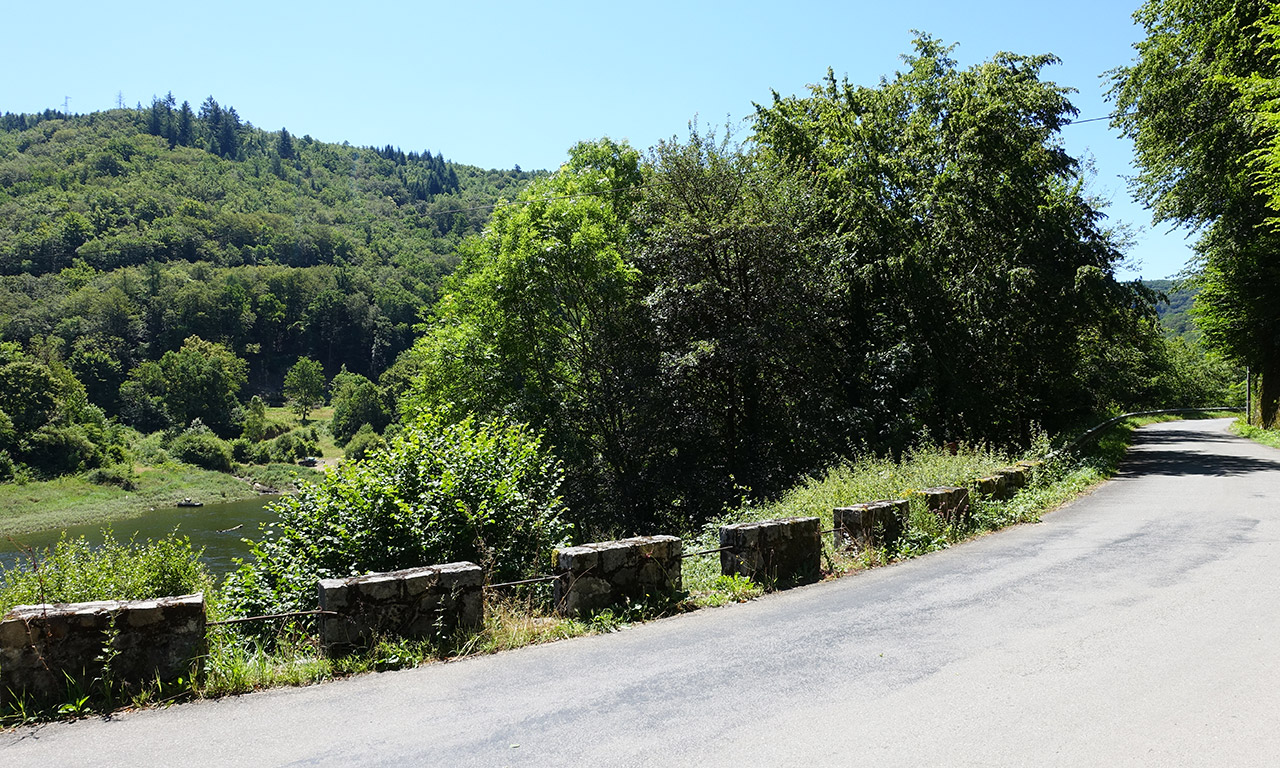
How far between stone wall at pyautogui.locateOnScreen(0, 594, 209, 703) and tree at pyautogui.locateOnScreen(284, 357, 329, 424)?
4871 inches

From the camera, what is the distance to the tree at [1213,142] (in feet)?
62.5

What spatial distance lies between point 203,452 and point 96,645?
100490 mm

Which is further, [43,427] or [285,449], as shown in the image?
[285,449]

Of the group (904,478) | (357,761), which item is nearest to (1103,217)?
(904,478)

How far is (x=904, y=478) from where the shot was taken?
451 inches

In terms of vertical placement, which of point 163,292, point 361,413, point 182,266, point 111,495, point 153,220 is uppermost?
point 153,220

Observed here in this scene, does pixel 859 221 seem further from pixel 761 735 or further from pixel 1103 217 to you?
pixel 761 735

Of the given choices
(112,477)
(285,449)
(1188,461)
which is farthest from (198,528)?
(1188,461)

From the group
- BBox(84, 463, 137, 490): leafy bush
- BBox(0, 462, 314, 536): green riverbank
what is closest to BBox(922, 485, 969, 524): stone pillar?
BBox(0, 462, 314, 536): green riverbank

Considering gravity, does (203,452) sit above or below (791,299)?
below

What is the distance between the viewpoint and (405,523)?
23.7 ft

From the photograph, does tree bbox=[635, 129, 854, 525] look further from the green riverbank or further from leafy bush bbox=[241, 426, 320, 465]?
leafy bush bbox=[241, 426, 320, 465]

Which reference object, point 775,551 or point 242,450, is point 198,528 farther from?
point 775,551

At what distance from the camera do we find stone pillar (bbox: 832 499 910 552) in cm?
868
